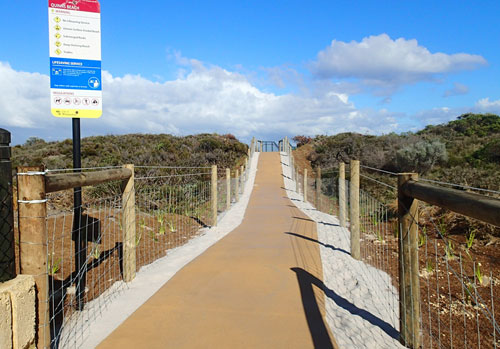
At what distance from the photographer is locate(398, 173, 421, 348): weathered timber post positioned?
3254mm

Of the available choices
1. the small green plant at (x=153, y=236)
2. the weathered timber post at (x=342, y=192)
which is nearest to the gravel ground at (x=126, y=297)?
the small green plant at (x=153, y=236)

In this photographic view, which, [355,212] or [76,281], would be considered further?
[355,212]

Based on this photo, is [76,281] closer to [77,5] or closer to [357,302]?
[77,5]

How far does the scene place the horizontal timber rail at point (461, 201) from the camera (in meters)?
1.99

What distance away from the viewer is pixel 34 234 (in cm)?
252

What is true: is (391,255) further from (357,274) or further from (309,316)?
(309,316)

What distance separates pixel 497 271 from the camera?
18.0 feet

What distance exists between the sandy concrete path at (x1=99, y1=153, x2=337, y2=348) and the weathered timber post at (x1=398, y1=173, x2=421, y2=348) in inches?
27.4

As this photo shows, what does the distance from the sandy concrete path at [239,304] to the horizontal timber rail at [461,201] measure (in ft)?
5.01

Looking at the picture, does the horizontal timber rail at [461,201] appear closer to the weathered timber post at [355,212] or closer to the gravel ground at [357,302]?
the gravel ground at [357,302]

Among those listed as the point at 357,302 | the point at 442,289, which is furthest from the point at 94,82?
the point at 442,289

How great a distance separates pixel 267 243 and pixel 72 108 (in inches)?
168

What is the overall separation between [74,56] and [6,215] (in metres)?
2.48

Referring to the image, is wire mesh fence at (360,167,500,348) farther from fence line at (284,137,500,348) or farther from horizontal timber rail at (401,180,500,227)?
horizontal timber rail at (401,180,500,227)
